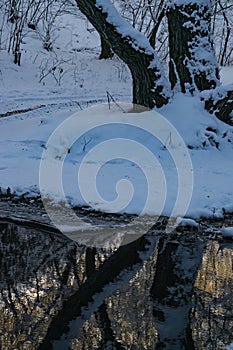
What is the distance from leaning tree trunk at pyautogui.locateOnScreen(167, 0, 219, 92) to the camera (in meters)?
8.65

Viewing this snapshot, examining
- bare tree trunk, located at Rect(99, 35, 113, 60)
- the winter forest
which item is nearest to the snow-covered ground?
the winter forest

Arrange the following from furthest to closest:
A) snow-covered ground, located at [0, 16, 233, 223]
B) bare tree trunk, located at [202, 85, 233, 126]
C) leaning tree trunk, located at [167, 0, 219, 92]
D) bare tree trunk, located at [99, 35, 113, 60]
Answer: bare tree trunk, located at [99, 35, 113, 60]
leaning tree trunk, located at [167, 0, 219, 92]
bare tree trunk, located at [202, 85, 233, 126]
snow-covered ground, located at [0, 16, 233, 223]

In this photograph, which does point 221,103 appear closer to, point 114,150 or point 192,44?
point 192,44

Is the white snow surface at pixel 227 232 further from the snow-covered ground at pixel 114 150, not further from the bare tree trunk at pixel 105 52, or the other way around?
the bare tree trunk at pixel 105 52

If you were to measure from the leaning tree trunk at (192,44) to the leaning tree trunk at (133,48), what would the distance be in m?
0.38

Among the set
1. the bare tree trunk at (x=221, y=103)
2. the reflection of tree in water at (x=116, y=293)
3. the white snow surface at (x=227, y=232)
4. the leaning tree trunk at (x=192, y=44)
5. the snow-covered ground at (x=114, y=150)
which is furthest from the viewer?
the leaning tree trunk at (x=192, y=44)

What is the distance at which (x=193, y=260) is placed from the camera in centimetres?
481

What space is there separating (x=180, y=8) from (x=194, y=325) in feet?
19.9

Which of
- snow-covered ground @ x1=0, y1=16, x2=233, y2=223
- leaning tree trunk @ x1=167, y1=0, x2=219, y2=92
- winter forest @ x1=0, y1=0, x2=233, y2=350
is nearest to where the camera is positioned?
winter forest @ x1=0, y1=0, x2=233, y2=350

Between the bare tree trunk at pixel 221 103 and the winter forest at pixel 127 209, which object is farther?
the bare tree trunk at pixel 221 103

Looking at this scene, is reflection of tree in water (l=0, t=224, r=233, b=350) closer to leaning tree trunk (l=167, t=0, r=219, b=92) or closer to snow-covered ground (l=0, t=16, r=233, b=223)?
snow-covered ground (l=0, t=16, r=233, b=223)

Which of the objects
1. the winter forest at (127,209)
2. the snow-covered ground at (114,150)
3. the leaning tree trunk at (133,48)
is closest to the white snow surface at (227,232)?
the winter forest at (127,209)

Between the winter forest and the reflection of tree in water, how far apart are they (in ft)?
0.04

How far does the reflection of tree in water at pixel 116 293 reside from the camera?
357 cm
